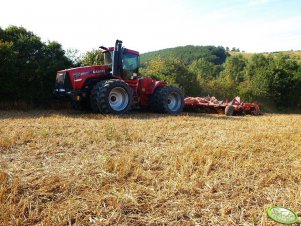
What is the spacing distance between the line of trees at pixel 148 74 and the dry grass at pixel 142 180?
7.15 meters

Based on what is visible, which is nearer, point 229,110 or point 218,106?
point 229,110

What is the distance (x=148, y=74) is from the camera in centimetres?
1980

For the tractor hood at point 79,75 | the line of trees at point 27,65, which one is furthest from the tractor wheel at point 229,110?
the line of trees at point 27,65

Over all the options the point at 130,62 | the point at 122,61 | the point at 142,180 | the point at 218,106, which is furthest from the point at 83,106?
the point at 142,180

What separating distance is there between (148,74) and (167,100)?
8.17 m

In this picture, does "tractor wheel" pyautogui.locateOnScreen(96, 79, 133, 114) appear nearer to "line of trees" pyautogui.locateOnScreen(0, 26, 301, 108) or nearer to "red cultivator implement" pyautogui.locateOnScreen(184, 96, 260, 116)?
"line of trees" pyautogui.locateOnScreen(0, 26, 301, 108)

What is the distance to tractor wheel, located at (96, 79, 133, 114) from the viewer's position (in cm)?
970

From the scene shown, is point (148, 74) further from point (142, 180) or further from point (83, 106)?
point (142, 180)

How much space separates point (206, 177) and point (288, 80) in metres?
21.9

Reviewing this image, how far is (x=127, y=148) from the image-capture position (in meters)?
5.00

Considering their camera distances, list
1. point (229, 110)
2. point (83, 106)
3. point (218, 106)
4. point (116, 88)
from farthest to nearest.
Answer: point (218, 106) < point (229, 110) < point (83, 106) < point (116, 88)

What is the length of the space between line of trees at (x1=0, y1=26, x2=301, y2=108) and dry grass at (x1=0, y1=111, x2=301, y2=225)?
23.5 feet

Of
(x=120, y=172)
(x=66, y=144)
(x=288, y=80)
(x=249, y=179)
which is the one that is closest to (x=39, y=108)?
(x=66, y=144)

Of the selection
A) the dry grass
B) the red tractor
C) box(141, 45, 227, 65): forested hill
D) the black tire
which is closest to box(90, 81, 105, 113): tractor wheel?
the red tractor
